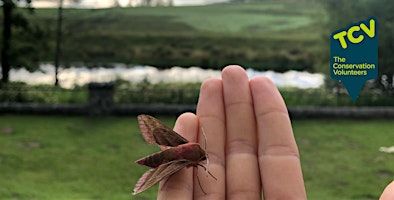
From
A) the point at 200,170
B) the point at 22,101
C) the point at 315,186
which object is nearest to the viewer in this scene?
the point at 200,170

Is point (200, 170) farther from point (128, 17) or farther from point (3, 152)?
point (128, 17)

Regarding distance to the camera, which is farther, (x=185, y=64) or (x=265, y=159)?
(x=185, y=64)

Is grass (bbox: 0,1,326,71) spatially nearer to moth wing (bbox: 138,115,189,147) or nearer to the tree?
the tree

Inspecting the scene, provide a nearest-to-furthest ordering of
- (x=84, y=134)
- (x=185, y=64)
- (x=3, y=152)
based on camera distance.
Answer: (x=3, y=152) < (x=84, y=134) < (x=185, y=64)

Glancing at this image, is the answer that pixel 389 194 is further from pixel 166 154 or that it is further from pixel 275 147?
pixel 166 154

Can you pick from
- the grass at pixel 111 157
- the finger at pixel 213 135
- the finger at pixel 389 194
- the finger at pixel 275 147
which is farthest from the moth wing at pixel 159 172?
the grass at pixel 111 157

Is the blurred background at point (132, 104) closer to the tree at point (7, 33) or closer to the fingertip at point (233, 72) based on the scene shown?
the tree at point (7, 33)

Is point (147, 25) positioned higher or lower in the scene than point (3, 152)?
higher

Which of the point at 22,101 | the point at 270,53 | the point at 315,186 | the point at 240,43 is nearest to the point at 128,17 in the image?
the point at 240,43
